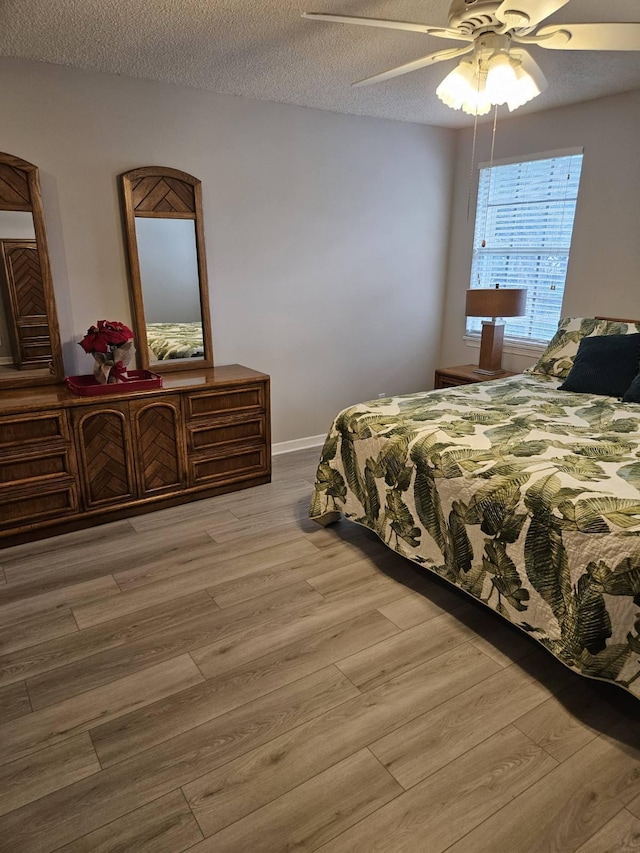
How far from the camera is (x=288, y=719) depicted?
184 cm

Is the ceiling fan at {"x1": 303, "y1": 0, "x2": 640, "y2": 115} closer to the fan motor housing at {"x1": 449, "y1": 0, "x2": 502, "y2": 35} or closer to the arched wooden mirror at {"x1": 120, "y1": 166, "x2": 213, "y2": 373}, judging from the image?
the fan motor housing at {"x1": 449, "y1": 0, "x2": 502, "y2": 35}

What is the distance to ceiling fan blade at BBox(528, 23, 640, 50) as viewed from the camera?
1818 mm

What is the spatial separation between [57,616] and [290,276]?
2.74m

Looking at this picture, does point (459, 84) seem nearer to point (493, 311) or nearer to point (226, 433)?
point (493, 311)

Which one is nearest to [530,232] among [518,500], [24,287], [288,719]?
[518,500]

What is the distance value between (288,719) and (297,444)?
8.97 ft

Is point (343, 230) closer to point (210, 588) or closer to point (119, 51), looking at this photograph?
point (119, 51)

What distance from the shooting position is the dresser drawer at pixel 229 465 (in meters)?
3.44

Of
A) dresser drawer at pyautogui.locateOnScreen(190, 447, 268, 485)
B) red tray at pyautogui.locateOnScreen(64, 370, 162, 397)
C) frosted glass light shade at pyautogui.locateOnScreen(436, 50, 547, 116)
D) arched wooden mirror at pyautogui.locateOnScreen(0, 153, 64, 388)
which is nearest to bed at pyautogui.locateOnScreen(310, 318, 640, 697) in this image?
dresser drawer at pyautogui.locateOnScreen(190, 447, 268, 485)

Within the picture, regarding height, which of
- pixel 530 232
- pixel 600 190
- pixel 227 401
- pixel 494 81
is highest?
pixel 494 81

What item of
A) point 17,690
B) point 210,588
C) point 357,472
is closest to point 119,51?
point 357,472

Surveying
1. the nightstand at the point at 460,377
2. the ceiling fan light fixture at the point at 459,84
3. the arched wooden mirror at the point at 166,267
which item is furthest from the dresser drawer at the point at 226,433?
the ceiling fan light fixture at the point at 459,84

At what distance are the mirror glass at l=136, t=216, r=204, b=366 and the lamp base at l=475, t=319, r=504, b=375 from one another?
215 cm

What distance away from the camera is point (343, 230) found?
424 cm
